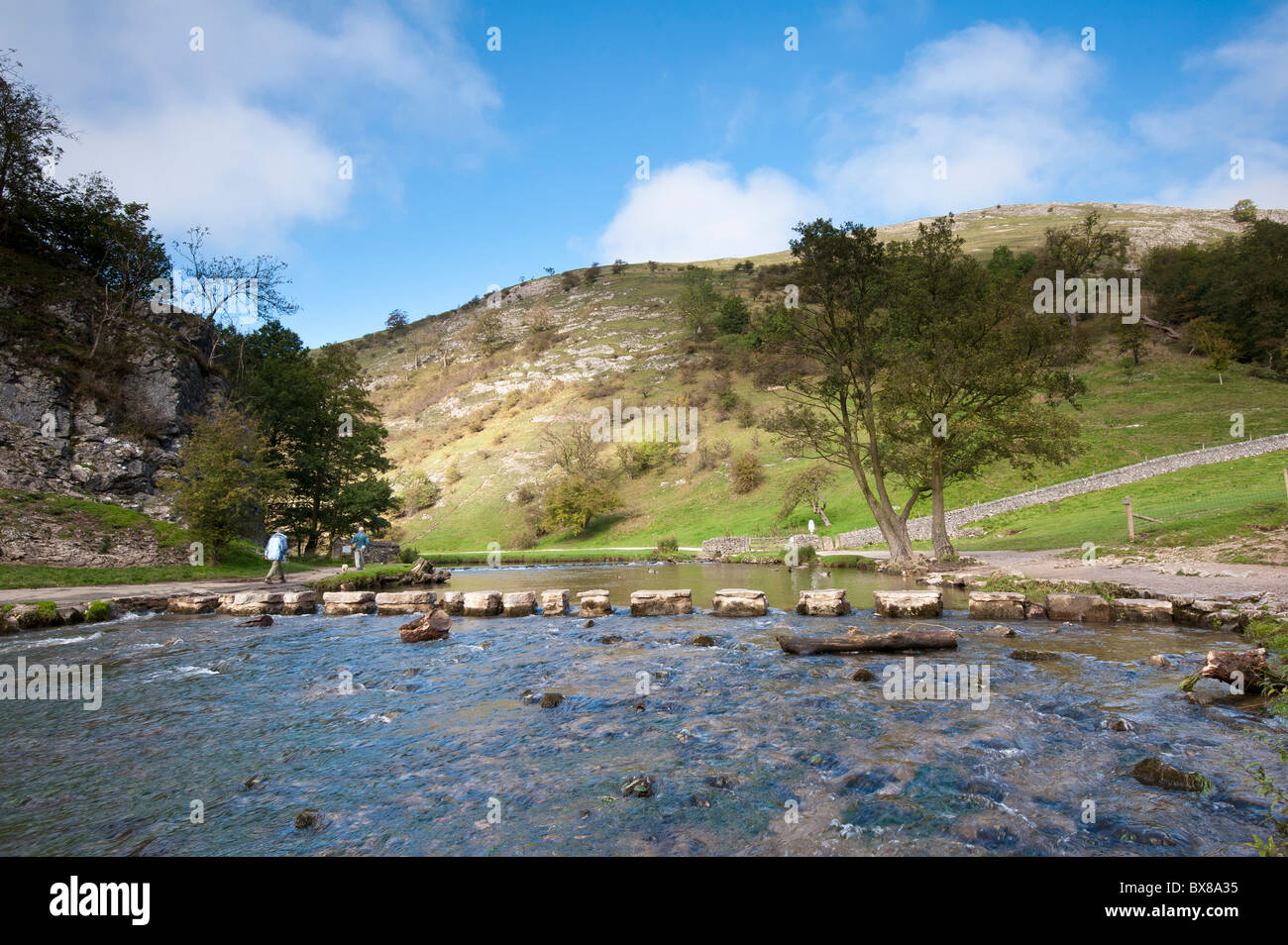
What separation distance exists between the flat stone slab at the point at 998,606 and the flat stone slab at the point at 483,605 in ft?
46.0

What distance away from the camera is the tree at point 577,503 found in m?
63.4

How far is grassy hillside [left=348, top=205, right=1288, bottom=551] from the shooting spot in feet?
155

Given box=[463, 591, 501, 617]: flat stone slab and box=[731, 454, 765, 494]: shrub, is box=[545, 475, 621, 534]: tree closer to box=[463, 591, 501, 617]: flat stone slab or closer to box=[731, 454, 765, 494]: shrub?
box=[731, 454, 765, 494]: shrub

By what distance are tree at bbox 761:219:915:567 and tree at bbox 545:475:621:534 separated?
37.9m

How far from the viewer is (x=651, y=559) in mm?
45625

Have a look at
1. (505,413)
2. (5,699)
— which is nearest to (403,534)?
(505,413)

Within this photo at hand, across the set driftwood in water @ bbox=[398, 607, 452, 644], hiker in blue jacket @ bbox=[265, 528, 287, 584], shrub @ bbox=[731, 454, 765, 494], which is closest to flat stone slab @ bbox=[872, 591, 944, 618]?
driftwood in water @ bbox=[398, 607, 452, 644]

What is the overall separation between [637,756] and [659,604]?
36.9 feet

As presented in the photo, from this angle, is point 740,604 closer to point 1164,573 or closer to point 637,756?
point 637,756

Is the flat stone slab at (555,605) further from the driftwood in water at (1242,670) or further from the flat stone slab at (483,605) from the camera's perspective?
the driftwood in water at (1242,670)

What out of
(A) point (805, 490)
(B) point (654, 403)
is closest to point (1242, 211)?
(B) point (654, 403)

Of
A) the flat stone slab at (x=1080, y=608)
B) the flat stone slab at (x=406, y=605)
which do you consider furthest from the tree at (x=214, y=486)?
the flat stone slab at (x=1080, y=608)

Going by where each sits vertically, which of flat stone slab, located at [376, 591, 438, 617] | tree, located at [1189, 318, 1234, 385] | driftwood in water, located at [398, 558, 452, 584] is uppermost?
tree, located at [1189, 318, 1234, 385]
